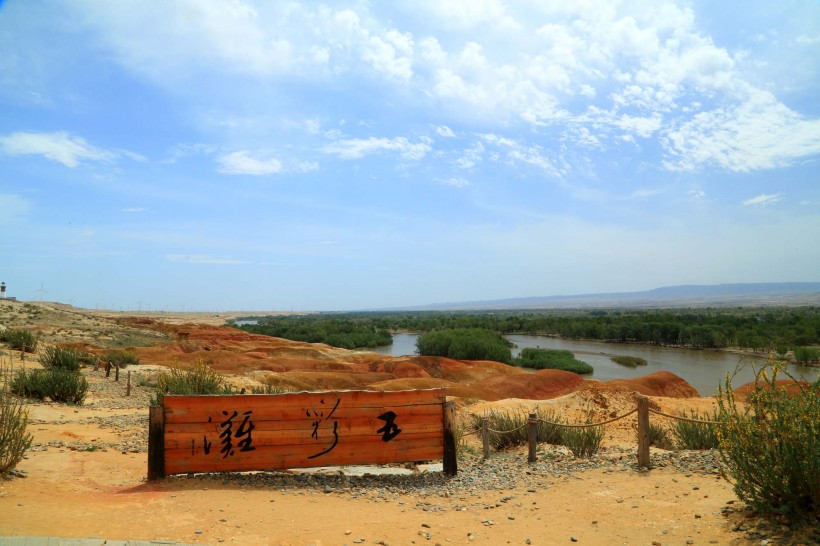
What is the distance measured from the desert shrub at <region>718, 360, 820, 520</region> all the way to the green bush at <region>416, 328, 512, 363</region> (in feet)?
126

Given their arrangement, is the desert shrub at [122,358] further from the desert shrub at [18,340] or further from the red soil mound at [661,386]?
the red soil mound at [661,386]

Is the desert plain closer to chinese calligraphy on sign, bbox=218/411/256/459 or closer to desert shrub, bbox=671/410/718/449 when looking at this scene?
chinese calligraphy on sign, bbox=218/411/256/459

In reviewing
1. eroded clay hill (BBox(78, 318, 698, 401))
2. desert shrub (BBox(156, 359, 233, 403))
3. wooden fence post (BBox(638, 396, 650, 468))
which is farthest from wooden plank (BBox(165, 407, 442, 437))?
eroded clay hill (BBox(78, 318, 698, 401))

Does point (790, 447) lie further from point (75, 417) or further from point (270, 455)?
point (75, 417)

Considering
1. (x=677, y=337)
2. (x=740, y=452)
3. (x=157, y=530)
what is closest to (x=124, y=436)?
(x=157, y=530)

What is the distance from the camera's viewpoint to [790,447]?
17.0 ft

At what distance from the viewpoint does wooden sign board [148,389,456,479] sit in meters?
7.27

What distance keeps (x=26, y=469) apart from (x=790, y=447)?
29.5 ft

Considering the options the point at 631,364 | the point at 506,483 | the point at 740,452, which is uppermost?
the point at 740,452

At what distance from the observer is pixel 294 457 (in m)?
7.55

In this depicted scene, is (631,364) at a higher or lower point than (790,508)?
lower

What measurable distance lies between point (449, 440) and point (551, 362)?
118 feet

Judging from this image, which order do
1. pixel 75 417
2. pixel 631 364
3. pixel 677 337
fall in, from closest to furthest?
pixel 75 417
pixel 631 364
pixel 677 337

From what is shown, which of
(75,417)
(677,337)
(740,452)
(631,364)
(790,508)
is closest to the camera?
(790,508)
